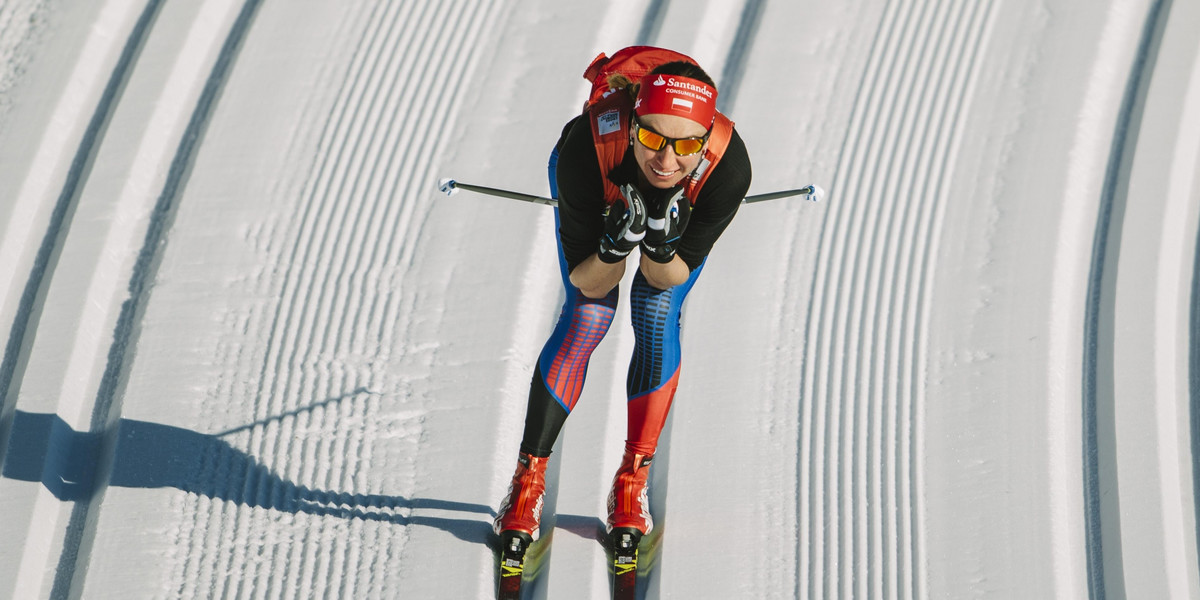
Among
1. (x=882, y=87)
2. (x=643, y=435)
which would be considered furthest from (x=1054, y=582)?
(x=882, y=87)

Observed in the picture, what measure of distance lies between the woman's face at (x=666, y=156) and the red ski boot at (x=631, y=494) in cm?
105

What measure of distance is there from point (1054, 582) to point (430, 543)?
75.6 inches

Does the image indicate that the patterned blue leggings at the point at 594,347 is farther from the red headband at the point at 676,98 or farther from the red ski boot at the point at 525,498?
the red headband at the point at 676,98

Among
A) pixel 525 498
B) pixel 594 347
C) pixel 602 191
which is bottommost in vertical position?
pixel 525 498

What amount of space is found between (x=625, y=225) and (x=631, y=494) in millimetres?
1103

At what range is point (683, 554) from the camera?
2984 millimetres

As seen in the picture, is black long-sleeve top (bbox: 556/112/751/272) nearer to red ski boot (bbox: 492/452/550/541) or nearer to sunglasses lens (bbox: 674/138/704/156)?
sunglasses lens (bbox: 674/138/704/156)

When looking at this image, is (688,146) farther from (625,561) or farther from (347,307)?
(347,307)

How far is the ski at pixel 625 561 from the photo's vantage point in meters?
2.90

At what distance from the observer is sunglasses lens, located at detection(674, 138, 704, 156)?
6.84ft

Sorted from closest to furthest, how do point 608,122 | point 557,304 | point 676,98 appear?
1. point 676,98
2. point 608,122
3. point 557,304

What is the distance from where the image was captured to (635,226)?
2107 millimetres

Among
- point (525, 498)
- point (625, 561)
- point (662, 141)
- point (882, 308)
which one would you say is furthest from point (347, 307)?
point (882, 308)

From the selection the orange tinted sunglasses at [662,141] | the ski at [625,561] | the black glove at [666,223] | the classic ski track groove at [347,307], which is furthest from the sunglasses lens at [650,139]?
the classic ski track groove at [347,307]
